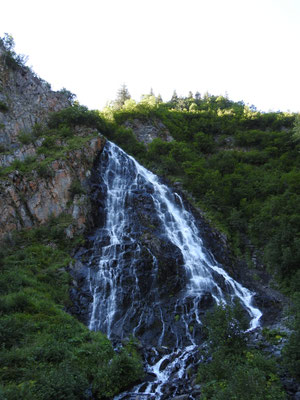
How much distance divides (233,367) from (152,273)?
8572 mm

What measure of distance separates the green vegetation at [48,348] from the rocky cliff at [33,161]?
481 cm

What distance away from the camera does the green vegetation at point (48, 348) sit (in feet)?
23.0

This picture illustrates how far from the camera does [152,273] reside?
51.8ft

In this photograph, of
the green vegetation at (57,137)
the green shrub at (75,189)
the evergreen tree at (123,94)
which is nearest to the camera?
the green vegetation at (57,137)

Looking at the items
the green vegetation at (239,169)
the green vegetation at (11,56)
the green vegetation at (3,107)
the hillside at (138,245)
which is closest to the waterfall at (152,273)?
the hillside at (138,245)

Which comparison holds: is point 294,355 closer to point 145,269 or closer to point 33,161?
point 145,269

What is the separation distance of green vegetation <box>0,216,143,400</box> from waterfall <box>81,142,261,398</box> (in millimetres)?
1453

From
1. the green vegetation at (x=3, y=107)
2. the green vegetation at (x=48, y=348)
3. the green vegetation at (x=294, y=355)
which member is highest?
the green vegetation at (x=3, y=107)

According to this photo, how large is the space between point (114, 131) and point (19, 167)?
1591 cm

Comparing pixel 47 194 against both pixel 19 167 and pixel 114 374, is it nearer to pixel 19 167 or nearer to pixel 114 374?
pixel 19 167

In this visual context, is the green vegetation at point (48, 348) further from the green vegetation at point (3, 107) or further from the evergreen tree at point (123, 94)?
the evergreen tree at point (123, 94)

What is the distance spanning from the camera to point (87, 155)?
2469cm

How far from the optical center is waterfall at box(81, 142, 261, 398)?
42.4 ft

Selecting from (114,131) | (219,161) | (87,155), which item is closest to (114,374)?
(87,155)
